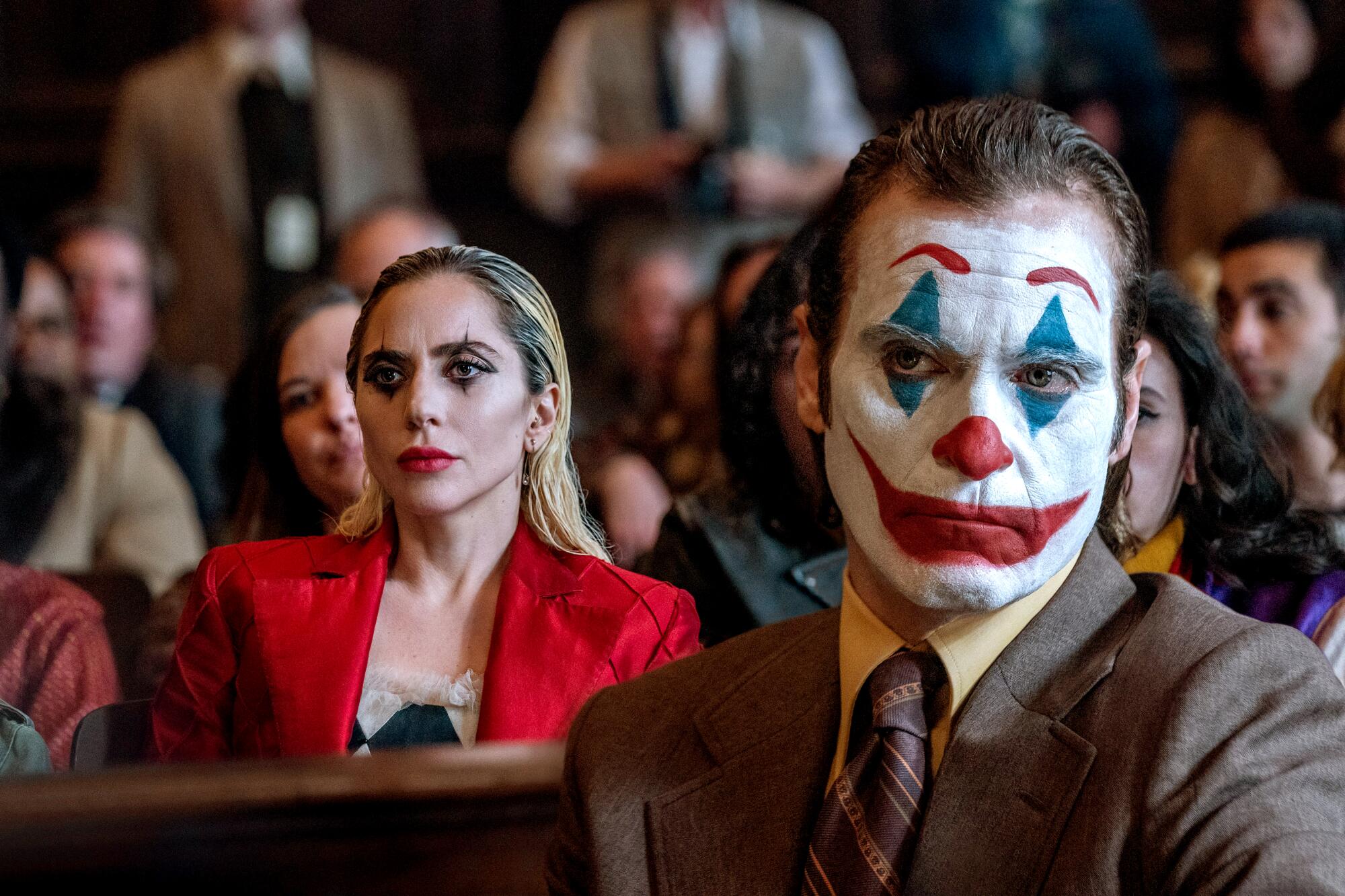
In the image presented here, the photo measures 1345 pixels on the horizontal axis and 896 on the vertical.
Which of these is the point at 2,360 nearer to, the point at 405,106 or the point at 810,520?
the point at 810,520

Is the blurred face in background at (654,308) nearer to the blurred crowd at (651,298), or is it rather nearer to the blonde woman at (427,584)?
the blurred crowd at (651,298)

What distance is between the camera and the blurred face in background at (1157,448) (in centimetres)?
158

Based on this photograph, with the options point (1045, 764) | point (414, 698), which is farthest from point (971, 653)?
point (414, 698)

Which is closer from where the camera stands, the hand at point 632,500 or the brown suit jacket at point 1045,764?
the brown suit jacket at point 1045,764

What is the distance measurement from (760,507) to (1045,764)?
651 mm

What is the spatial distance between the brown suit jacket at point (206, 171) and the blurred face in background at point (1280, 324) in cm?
223

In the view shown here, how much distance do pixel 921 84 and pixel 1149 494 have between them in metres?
2.79

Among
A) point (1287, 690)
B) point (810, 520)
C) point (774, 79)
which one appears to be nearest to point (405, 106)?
point (774, 79)

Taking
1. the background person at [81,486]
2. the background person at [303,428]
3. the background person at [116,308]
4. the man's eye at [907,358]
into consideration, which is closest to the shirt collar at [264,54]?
the background person at [116,308]

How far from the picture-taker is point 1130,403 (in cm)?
135

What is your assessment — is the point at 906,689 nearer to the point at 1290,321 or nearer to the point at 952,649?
the point at 952,649

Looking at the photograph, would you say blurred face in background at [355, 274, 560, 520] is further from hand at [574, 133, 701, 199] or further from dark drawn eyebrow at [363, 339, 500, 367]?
hand at [574, 133, 701, 199]

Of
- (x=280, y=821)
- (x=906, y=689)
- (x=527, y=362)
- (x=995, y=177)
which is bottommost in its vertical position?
(x=280, y=821)

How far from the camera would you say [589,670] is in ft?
4.49
